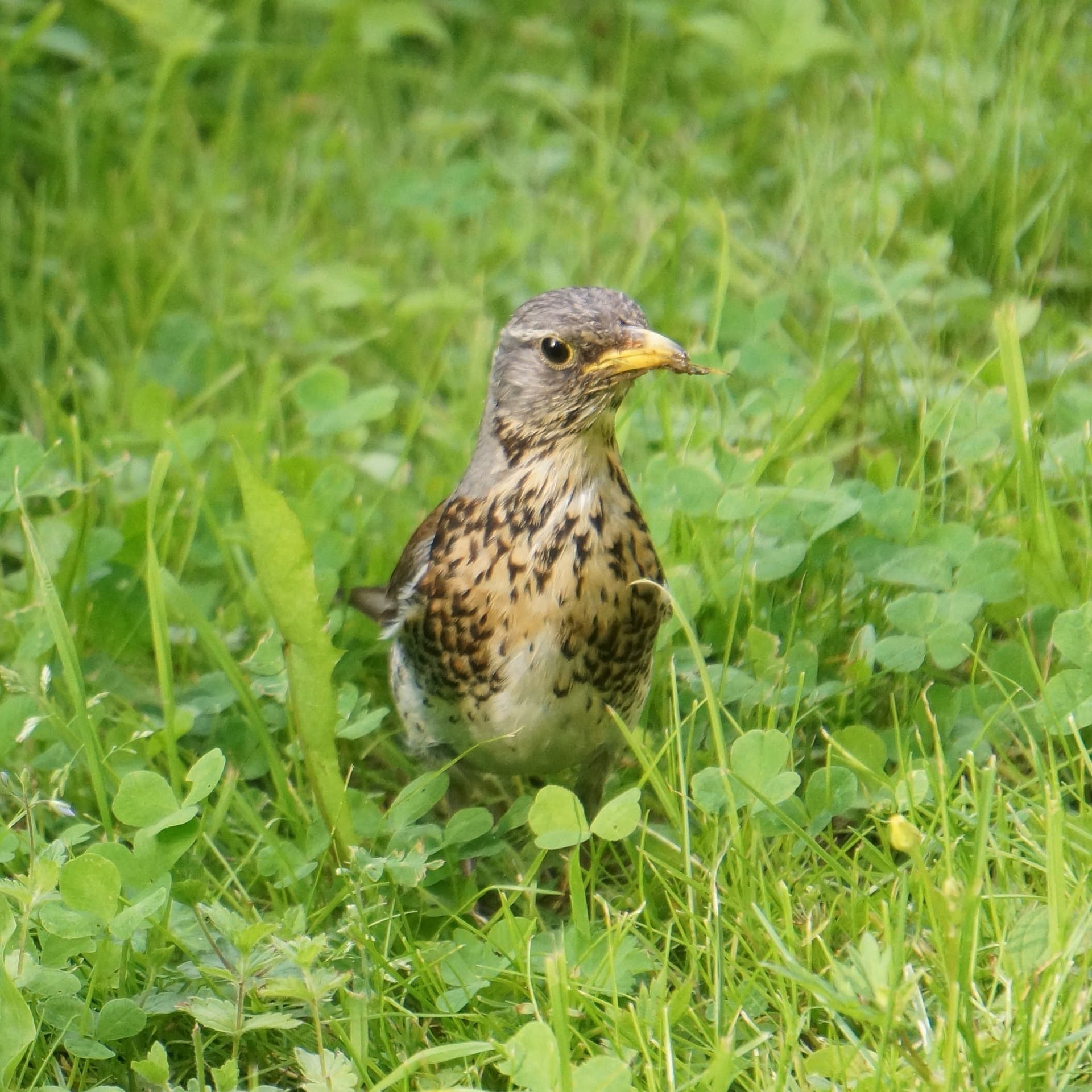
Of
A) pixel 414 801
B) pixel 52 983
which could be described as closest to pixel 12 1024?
pixel 52 983

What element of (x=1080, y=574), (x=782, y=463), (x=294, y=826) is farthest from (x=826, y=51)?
(x=294, y=826)

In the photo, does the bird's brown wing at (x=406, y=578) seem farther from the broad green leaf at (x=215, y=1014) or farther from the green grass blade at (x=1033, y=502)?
the green grass blade at (x=1033, y=502)

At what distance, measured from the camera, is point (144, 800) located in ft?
10.2

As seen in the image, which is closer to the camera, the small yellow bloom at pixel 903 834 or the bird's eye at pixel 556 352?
the small yellow bloom at pixel 903 834

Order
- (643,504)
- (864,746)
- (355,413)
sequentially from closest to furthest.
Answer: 1. (864,746)
2. (643,504)
3. (355,413)

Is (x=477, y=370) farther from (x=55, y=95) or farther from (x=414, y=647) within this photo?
(x=55, y=95)

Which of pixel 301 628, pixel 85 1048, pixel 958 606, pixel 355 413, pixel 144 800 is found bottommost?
pixel 85 1048

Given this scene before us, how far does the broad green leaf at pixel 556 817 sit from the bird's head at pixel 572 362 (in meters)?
0.72

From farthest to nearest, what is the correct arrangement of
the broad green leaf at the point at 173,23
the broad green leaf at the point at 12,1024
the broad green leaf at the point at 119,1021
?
the broad green leaf at the point at 173,23
the broad green leaf at the point at 119,1021
the broad green leaf at the point at 12,1024

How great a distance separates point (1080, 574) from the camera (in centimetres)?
371

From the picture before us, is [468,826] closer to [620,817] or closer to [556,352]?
[620,817]

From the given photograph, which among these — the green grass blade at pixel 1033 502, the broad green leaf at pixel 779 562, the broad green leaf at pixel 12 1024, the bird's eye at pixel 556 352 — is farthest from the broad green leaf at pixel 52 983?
the green grass blade at pixel 1033 502

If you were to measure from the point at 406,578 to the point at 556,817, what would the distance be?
0.73 m

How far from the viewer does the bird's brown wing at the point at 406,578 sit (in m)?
3.54
